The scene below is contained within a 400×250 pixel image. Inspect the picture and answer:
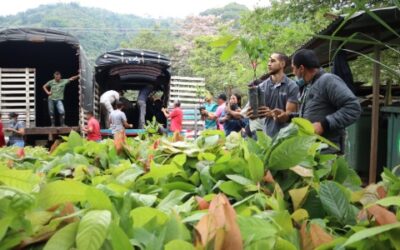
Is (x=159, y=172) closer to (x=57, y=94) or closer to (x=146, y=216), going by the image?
(x=146, y=216)

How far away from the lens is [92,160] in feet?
6.64

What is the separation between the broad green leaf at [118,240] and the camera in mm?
854

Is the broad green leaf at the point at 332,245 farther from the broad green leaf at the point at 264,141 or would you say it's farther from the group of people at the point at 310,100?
the group of people at the point at 310,100

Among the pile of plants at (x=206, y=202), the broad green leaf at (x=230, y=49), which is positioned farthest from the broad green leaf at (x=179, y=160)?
the broad green leaf at (x=230, y=49)

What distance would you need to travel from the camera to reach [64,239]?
0.88 m

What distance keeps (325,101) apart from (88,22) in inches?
2957

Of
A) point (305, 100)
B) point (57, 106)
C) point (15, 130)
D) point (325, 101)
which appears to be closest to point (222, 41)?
point (325, 101)

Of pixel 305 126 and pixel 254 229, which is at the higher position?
pixel 305 126

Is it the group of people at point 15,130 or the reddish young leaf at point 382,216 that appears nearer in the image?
the reddish young leaf at point 382,216

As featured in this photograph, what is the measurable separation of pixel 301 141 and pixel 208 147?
0.53m

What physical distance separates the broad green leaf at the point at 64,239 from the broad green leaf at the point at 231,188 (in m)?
0.57

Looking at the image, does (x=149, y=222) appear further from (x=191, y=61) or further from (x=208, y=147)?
(x=191, y=61)

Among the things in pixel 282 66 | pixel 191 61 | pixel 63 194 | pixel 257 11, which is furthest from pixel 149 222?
pixel 191 61

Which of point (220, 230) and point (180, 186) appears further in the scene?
point (180, 186)
